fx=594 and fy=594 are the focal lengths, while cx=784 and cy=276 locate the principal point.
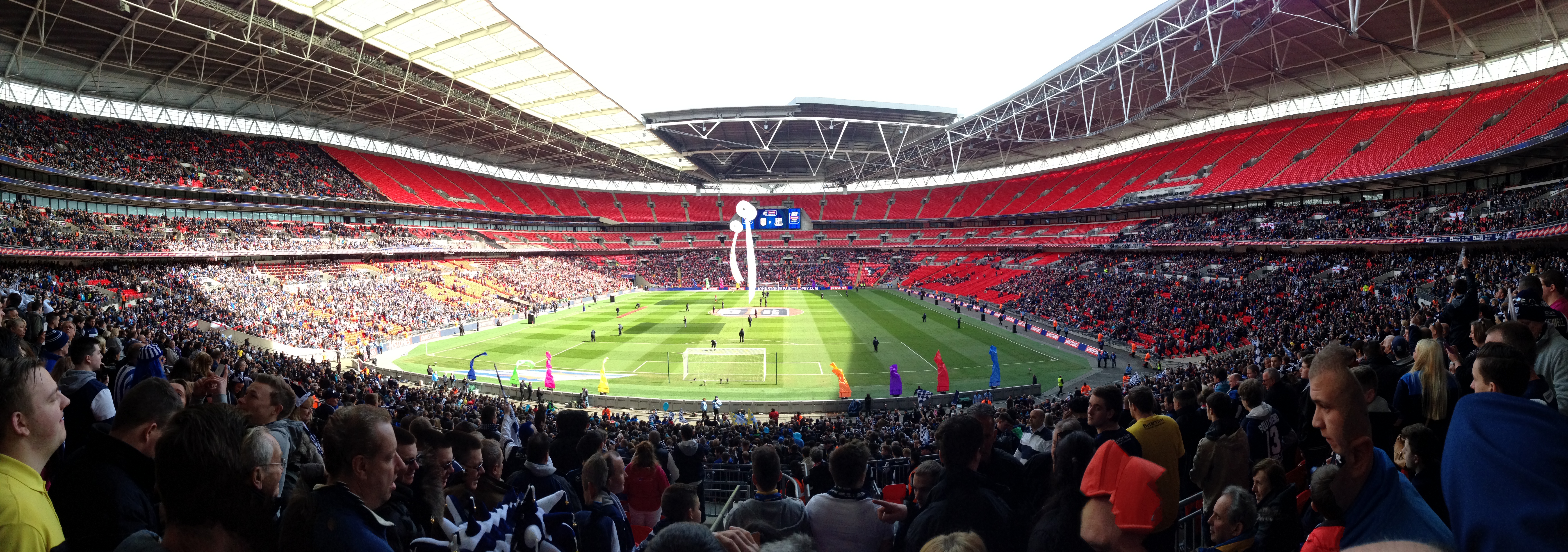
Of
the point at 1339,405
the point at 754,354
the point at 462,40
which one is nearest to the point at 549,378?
the point at 754,354

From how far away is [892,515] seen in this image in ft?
11.4

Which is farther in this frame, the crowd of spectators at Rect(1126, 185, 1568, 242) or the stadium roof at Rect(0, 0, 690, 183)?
the stadium roof at Rect(0, 0, 690, 183)

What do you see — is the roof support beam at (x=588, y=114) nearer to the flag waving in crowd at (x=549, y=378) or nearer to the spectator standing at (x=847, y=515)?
the flag waving in crowd at (x=549, y=378)

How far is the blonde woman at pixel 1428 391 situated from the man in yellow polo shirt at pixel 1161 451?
1.87 meters

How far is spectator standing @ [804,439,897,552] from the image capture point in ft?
10.9

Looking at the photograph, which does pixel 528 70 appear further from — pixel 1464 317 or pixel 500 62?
pixel 1464 317

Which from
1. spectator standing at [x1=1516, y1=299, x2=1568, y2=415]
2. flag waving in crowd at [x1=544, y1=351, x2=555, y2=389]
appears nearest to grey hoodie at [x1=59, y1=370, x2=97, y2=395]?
spectator standing at [x1=1516, y1=299, x2=1568, y2=415]

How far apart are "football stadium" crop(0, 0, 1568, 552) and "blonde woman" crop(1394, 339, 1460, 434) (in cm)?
3

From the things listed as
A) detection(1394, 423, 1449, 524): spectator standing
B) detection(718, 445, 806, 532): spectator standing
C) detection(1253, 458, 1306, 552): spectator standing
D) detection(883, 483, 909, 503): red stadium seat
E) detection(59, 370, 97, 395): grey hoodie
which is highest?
detection(59, 370, 97, 395): grey hoodie

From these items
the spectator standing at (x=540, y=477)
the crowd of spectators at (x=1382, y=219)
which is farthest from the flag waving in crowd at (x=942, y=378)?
the crowd of spectators at (x=1382, y=219)

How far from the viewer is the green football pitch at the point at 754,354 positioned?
959 inches

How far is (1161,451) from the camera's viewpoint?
3.48 meters

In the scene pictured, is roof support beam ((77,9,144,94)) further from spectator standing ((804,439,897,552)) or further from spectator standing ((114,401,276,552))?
spectator standing ((804,439,897,552))

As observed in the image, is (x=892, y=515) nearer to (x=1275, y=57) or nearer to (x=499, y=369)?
(x=499, y=369)
